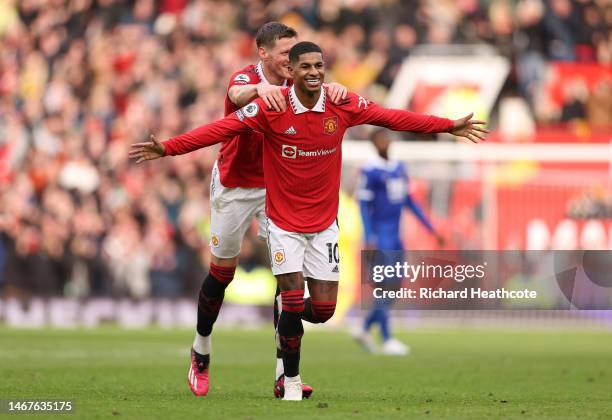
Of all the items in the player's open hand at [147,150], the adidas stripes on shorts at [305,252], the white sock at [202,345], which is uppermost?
the player's open hand at [147,150]

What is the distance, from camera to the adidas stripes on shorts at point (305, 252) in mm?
9734

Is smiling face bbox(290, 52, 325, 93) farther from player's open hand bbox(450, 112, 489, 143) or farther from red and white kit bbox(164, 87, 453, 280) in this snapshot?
player's open hand bbox(450, 112, 489, 143)

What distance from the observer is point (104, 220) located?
83.6 ft

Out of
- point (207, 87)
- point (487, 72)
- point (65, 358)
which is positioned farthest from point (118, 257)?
point (65, 358)

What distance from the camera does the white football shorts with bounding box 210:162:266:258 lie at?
10.6 m

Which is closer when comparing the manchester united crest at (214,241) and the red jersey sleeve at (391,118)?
the red jersey sleeve at (391,118)

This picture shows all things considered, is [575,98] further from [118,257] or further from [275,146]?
[275,146]

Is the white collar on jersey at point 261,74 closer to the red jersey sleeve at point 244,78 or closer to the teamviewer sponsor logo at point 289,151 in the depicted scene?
the red jersey sleeve at point 244,78

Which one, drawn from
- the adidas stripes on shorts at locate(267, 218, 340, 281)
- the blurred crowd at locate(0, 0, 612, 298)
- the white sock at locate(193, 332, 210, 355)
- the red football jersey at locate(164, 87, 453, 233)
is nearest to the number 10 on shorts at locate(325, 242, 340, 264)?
the adidas stripes on shorts at locate(267, 218, 340, 281)

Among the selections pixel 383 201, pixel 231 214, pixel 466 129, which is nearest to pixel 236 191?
pixel 231 214

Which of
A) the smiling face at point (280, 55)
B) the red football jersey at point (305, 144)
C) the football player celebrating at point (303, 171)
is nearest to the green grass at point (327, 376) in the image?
the football player celebrating at point (303, 171)

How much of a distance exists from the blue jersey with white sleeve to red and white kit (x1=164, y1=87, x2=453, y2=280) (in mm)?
7112

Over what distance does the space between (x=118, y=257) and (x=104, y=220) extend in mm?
1064

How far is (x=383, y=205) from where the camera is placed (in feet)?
56.6
